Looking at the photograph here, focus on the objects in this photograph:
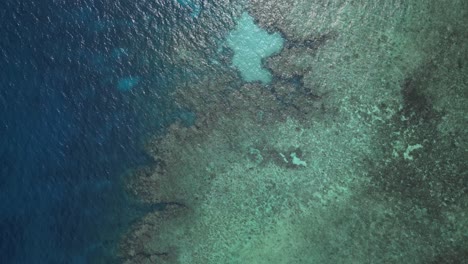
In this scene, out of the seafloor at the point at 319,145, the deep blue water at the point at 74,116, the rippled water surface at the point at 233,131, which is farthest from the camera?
the deep blue water at the point at 74,116

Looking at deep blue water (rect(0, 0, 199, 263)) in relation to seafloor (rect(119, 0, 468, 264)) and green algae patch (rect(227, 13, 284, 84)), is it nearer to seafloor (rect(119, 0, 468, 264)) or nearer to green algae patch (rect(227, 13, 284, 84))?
seafloor (rect(119, 0, 468, 264))

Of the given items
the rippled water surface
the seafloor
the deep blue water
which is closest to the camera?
the seafloor

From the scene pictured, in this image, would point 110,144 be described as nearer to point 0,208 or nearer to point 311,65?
point 0,208

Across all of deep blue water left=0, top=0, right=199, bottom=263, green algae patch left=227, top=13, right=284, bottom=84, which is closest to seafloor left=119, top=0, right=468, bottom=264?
green algae patch left=227, top=13, right=284, bottom=84

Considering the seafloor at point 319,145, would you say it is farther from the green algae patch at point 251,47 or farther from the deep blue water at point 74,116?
the deep blue water at point 74,116

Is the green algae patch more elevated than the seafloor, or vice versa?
the green algae patch

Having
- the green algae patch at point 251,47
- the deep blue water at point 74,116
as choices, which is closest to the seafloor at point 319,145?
the green algae patch at point 251,47

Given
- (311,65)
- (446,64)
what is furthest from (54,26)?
(446,64)

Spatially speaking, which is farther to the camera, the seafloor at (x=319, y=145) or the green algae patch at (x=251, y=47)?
the green algae patch at (x=251, y=47)
